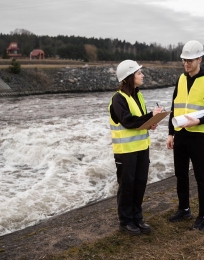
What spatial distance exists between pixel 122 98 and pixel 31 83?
102 feet

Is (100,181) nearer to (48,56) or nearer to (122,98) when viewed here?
(122,98)

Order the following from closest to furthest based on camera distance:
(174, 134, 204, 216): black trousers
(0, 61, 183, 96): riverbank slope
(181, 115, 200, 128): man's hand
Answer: (181, 115, 200, 128): man's hand
(174, 134, 204, 216): black trousers
(0, 61, 183, 96): riverbank slope

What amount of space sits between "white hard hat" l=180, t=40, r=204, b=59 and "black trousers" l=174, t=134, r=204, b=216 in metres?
0.90

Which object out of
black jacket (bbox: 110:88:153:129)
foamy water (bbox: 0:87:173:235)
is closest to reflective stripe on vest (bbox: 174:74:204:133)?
black jacket (bbox: 110:88:153:129)

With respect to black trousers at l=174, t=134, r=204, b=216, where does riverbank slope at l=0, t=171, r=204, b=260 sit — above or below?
below

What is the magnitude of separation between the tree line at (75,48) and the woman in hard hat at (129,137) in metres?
52.0

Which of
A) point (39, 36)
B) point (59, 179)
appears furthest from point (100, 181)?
point (39, 36)

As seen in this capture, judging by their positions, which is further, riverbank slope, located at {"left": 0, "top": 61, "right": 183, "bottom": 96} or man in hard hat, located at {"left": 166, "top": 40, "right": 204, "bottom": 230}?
riverbank slope, located at {"left": 0, "top": 61, "right": 183, "bottom": 96}

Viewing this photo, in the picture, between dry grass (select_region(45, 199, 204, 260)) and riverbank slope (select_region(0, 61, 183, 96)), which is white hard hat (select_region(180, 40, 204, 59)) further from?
riverbank slope (select_region(0, 61, 183, 96))

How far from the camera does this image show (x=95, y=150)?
11203mm

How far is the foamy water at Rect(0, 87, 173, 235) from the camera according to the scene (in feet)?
22.8

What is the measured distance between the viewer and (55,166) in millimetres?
9711

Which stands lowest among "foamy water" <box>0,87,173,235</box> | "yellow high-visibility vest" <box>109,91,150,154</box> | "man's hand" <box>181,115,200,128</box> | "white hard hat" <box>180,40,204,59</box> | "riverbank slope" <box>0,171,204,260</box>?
"foamy water" <box>0,87,173,235</box>

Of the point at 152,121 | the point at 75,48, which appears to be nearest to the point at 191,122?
the point at 152,121
